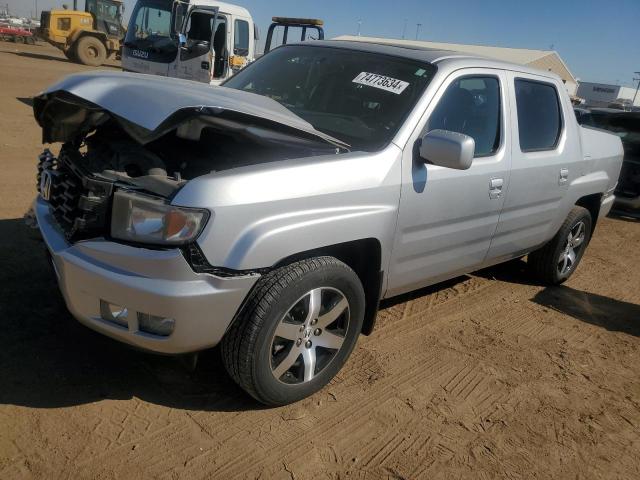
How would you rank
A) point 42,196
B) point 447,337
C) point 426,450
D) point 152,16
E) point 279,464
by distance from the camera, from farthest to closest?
1. point 152,16
2. point 447,337
3. point 42,196
4. point 426,450
5. point 279,464

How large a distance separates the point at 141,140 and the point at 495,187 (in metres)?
2.26

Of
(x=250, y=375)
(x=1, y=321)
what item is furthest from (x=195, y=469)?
(x=1, y=321)

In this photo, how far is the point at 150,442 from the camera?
2537 mm

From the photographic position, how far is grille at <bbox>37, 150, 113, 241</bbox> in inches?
98.2

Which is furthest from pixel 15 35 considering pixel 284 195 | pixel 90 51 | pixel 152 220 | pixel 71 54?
pixel 284 195

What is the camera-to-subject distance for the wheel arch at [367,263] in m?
3.04

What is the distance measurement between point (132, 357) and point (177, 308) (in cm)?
102

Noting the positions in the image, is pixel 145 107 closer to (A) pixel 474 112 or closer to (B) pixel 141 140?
(B) pixel 141 140

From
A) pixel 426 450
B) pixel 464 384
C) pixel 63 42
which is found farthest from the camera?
pixel 63 42

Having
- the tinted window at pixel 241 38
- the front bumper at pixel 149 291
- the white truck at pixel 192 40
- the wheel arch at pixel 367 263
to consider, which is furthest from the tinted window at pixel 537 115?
the tinted window at pixel 241 38

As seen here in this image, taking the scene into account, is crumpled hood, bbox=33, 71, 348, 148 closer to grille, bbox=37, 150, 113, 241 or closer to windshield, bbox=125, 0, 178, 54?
grille, bbox=37, 150, 113, 241

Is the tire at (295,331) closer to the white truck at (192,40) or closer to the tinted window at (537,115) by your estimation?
the tinted window at (537,115)

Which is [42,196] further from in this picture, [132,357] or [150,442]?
[150,442]

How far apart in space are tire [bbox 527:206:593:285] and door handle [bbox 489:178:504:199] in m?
1.45
